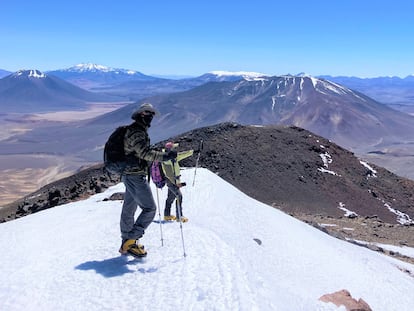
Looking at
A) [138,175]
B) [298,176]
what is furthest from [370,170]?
[138,175]

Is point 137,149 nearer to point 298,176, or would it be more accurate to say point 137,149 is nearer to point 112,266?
point 112,266

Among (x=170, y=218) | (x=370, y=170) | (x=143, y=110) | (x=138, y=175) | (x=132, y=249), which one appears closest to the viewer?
(x=143, y=110)

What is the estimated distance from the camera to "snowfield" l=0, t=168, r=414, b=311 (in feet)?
20.6

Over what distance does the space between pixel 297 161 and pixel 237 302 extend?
1206 inches

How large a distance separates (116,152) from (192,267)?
2.15m

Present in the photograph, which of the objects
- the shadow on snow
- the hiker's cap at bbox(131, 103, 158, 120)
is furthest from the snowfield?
the hiker's cap at bbox(131, 103, 158, 120)

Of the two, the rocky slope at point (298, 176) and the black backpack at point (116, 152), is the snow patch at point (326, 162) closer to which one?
the rocky slope at point (298, 176)

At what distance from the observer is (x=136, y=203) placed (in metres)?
7.35

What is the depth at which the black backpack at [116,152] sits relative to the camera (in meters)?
6.97

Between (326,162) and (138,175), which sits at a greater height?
(138,175)

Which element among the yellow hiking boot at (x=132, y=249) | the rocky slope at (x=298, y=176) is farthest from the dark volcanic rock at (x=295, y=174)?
the yellow hiking boot at (x=132, y=249)

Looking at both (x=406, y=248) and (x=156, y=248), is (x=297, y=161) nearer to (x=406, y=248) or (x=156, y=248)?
(x=406, y=248)

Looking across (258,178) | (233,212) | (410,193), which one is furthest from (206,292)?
(410,193)

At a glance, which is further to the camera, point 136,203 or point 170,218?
point 170,218
